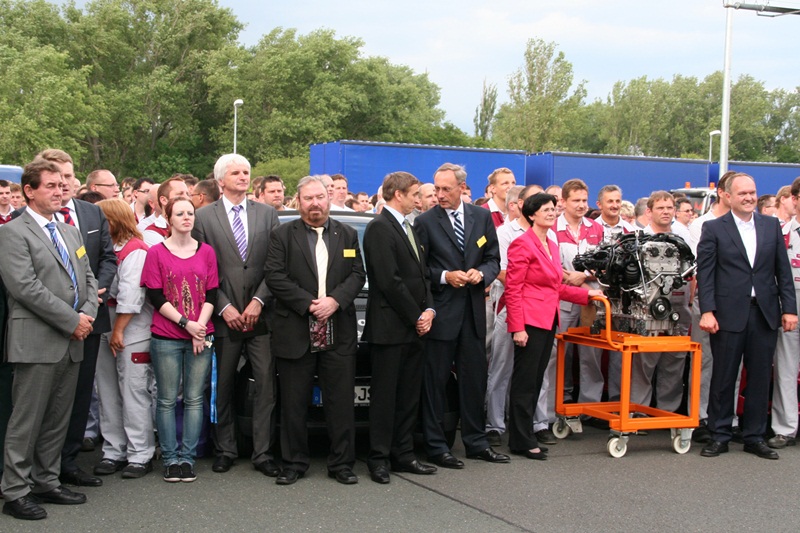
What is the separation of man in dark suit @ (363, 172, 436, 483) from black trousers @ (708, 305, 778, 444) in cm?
263

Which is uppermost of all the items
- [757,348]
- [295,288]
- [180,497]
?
[295,288]

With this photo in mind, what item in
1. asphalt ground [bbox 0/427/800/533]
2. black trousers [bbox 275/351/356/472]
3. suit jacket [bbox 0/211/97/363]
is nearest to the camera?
asphalt ground [bbox 0/427/800/533]

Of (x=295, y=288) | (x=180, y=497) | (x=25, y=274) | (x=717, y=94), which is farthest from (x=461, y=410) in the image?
(x=717, y=94)

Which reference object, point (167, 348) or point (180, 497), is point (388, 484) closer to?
point (180, 497)

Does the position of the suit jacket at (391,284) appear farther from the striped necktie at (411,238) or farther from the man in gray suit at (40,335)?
the man in gray suit at (40,335)

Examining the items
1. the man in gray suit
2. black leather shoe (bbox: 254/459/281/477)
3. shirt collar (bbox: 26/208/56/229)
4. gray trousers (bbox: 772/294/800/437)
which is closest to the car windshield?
black leather shoe (bbox: 254/459/281/477)

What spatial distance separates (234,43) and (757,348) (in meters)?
59.9

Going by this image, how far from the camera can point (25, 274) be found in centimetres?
569

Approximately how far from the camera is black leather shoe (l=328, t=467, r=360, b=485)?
6.42 m

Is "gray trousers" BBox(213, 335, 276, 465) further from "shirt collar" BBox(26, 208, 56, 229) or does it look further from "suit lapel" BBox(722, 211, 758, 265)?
"suit lapel" BBox(722, 211, 758, 265)

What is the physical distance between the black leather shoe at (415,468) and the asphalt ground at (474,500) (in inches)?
3.4

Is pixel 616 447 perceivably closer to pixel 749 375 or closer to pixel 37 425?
pixel 749 375

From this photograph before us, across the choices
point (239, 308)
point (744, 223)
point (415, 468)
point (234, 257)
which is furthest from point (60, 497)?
point (744, 223)

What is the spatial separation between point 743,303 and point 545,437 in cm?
201
